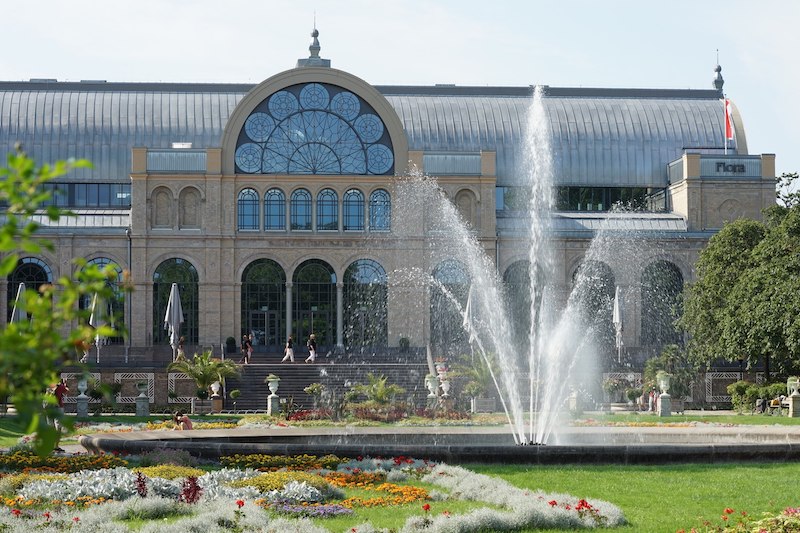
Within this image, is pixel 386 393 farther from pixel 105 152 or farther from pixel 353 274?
pixel 105 152

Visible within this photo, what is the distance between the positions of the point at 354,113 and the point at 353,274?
763cm

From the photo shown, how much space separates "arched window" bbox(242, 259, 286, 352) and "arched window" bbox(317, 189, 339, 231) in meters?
2.92

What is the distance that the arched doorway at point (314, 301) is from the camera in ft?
198

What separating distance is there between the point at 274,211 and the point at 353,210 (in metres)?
3.75

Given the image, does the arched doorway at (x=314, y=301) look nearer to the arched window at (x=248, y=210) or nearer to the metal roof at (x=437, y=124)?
the arched window at (x=248, y=210)

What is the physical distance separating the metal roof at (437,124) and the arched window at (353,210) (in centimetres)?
675

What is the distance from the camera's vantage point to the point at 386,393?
131 ft

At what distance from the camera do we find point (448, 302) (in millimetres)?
60125

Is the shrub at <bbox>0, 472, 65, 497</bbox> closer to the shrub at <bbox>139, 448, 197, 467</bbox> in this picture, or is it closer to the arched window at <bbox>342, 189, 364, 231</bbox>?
the shrub at <bbox>139, 448, 197, 467</bbox>

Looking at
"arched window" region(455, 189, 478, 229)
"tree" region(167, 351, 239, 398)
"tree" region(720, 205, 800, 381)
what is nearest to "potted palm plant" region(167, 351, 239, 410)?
"tree" region(167, 351, 239, 398)

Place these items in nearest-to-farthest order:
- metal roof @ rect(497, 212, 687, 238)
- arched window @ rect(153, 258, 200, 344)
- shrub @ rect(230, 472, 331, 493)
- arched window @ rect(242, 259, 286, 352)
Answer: shrub @ rect(230, 472, 331, 493) → arched window @ rect(153, 258, 200, 344) → arched window @ rect(242, 259, 286, 352) → metal roof @ rect(497, 212, 687, 238)

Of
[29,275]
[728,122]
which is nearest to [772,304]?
[728,122]

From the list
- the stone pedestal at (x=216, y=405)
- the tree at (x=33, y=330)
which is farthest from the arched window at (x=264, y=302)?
the tree at (x=33, y=330)

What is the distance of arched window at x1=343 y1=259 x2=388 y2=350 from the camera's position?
60416 millimetres
